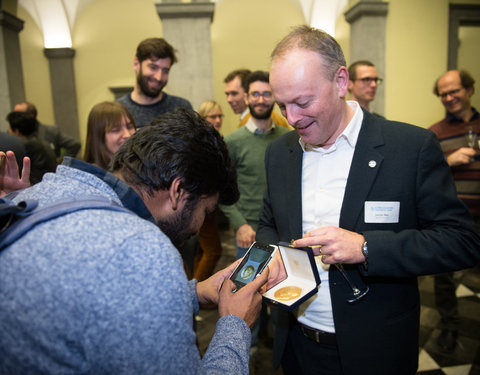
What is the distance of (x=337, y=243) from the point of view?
1.20 meters

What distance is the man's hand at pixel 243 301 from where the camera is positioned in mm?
1061

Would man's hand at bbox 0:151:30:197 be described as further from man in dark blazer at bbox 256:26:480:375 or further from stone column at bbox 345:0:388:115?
stone column at bbox 345:0:388:115

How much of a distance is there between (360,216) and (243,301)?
552mm

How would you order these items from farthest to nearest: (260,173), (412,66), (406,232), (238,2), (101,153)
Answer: (238,2), (412,66), (260,173), (101,153), (406,232)

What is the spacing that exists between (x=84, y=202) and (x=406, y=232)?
3.46 feet

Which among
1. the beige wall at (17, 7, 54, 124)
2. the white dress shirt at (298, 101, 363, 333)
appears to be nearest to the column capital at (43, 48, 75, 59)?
the beige wall at (17, 7, 54, 124)

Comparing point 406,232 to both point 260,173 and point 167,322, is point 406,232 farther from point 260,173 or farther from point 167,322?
point 260,173

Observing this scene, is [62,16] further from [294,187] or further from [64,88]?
[294,187]

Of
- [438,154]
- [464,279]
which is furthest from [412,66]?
[438,154]

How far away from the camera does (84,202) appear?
2.34ft

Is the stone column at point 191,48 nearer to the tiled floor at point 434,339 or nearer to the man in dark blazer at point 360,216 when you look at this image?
the tiled floor at point 434,339

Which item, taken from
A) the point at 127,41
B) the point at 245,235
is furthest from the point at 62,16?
the point at 245,235

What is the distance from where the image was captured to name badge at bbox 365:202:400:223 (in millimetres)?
1285

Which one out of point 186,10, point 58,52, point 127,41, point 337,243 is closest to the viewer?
point 337,243
